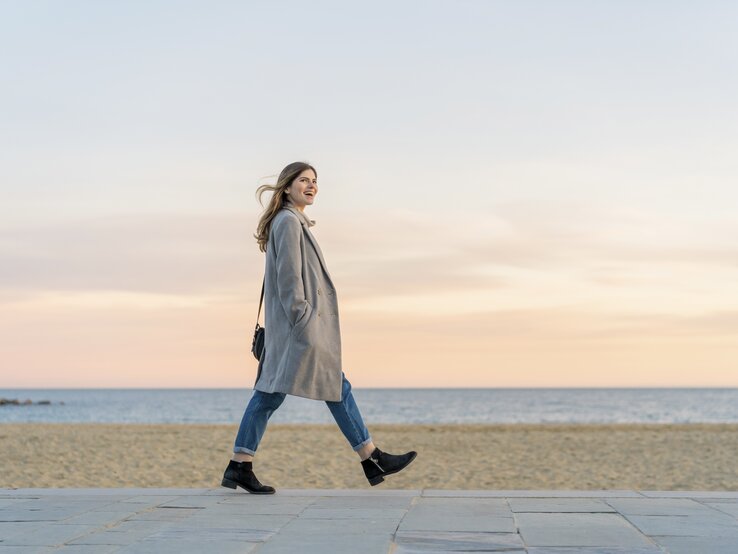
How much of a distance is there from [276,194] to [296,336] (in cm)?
88

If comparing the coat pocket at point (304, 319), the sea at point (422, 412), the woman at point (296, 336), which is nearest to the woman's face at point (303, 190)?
the woman at point (296, 336)

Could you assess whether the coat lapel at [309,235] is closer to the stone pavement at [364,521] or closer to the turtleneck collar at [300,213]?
the turtleneck collar at [300,213]

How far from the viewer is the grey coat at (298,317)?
16.7 ft

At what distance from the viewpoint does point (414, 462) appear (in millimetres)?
12500

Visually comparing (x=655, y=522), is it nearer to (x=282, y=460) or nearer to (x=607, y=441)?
(x=282, y=460)

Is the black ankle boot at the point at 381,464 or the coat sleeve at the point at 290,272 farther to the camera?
→ the black ankle boot at the point at 381,464

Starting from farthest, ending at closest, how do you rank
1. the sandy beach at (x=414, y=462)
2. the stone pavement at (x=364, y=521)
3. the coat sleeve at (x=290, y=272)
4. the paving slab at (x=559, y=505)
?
the sandy beach at (x=414, y=462)
the coat sleeve at (x=290, y=272)
the paving slab at (x=559, y=505)
the stone pavement at (x=364, y=521)

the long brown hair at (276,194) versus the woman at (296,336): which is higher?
the long brown hair at (276,194)

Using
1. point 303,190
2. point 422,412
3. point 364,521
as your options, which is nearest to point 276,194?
point 303,190

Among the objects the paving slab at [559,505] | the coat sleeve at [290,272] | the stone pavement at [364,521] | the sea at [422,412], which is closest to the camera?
the stone pavement at [364,521]

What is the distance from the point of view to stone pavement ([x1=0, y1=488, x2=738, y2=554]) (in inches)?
143

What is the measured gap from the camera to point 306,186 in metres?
5.36

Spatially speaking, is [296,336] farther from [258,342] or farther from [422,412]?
[422,412]

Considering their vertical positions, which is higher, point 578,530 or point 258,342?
point 258,342
